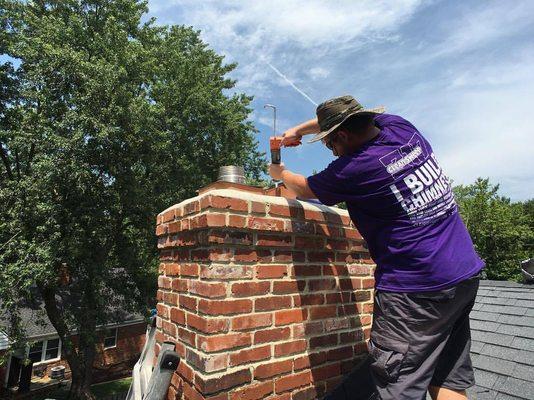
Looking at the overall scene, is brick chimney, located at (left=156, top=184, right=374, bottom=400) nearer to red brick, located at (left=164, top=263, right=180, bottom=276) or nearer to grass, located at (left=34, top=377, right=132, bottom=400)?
red brick, located at (left=164, top=263, right=180, bottom=276)

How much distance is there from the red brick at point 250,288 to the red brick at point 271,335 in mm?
194

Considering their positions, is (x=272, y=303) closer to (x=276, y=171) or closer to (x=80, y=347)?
(x=276, y=171)

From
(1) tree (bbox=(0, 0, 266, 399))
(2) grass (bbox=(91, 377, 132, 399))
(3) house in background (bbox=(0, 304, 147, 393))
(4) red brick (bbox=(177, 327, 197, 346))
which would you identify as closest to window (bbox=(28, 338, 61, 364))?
(3) house in background (bbox=(0, 304, 147, 393))

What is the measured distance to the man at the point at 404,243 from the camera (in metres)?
1.69

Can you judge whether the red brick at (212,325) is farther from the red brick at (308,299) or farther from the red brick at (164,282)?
the red brick at (164,282)

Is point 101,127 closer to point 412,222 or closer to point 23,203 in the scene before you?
point 23,203

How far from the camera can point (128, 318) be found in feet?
77.8

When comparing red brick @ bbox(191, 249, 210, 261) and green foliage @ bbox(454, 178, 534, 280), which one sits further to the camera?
green foliage @ bbox(454, 178, 534, 280)

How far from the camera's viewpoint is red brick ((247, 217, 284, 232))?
1.87 m

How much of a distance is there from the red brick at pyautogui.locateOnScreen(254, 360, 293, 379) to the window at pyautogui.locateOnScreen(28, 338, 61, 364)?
2389cm

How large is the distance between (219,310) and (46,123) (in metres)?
14.3

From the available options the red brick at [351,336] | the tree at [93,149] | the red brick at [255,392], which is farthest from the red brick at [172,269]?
the tree at [93,149]

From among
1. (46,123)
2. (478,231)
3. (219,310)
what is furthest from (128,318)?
(219,310)

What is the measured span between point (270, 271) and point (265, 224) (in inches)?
9.7
